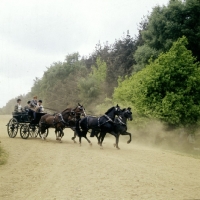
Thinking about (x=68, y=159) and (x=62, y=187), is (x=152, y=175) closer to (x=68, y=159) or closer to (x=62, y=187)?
(x=62, y=187)

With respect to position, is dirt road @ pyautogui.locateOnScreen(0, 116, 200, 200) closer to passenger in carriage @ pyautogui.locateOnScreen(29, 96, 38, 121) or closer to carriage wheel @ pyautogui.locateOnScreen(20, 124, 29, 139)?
carriage wheel @ pyautogui.locateOnScreen(20, 124, 29, 139)

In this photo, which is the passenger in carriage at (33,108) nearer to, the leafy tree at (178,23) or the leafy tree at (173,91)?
the leafy tree at (173,91)

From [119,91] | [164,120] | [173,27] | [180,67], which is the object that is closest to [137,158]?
[164,120]

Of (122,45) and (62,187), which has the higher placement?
(122,45)

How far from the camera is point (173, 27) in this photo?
32.5m

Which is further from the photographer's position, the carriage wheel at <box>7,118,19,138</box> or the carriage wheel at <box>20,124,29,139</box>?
the carriage wheel at <box>7,118,19,138</box>

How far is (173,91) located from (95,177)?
15.7 metres

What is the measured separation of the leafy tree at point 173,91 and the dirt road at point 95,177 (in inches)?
376

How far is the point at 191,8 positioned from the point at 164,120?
48.6 feet

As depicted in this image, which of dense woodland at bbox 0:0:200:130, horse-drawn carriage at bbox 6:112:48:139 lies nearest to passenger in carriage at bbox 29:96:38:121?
horse-drawn carriage at bbox 6:112:48:139

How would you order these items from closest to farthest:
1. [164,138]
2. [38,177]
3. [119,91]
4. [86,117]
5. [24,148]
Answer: [38,177] → [24,148] → [86,117] → [164,138] → [119,91]

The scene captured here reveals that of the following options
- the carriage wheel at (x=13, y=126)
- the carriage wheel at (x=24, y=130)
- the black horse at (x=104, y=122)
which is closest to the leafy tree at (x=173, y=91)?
the black horse at (x=104, y=122)

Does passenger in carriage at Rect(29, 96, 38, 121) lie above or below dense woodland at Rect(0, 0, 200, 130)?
below

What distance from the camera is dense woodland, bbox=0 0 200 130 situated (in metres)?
23.6
